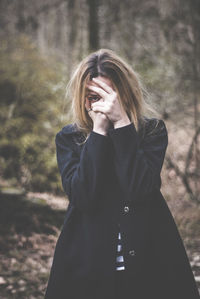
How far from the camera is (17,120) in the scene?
6477 millimetres

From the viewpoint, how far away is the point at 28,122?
6750 mm

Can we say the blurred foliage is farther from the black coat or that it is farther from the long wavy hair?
the black coat

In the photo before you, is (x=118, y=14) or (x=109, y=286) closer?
(x=109, y=286)

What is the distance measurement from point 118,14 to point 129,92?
245 inches

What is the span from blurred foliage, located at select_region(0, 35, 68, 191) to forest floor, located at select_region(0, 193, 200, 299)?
1223 millimetres

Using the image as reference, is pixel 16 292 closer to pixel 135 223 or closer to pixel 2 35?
pixel 135 223

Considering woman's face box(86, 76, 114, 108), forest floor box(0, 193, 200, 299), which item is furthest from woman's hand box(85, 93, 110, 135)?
forest floor box(0, 193, 200, 299)

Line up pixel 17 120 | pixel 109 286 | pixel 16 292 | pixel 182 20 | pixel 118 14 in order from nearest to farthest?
pixel 109 286 → pixel 16 292 → pixel 182 20 → pixel 17 120 → pixel 118 14

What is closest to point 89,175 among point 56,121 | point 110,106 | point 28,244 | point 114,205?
point 114,205

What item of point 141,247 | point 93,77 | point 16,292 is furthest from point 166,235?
point 16,292

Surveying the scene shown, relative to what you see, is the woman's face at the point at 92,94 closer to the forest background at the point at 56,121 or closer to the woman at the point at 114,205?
the woman at the point at 114,205

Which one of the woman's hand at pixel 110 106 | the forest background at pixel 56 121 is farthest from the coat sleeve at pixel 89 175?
the forest background at pixel 56 121

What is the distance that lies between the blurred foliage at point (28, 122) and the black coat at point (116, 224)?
4883 millimetres

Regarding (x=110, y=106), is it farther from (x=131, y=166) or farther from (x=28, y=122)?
(x=28, y=122)
